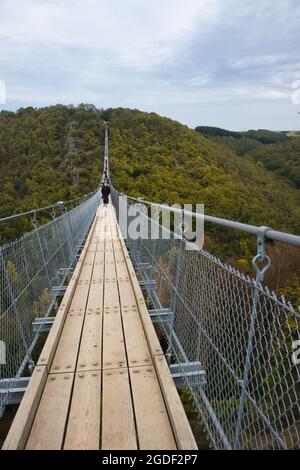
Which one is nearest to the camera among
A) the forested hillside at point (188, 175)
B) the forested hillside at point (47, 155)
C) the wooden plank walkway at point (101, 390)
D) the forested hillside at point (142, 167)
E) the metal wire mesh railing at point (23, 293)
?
the wooden plank walkway at point (101, 390)

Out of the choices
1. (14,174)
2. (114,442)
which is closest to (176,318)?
(114,442)

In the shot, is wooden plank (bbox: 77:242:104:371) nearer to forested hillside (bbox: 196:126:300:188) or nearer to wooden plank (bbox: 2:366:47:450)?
wooden plank (bbox: 2:366:47:450)

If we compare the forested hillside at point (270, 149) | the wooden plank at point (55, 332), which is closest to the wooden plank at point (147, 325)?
the wooden plank at point (55, 332)

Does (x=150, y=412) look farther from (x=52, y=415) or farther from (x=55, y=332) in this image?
(x=55, y=332)

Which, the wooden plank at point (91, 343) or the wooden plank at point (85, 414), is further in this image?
the wooden plank at point (91, 343)

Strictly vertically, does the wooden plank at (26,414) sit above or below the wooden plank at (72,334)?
above

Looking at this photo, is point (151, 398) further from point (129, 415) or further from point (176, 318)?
point (176, 318)

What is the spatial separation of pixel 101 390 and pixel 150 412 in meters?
0.40

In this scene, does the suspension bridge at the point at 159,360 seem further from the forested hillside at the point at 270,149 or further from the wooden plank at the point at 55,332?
the forested hillside at the point at 270,149

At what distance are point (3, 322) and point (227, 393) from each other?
1.48 meters

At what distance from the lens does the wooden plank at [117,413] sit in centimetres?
214

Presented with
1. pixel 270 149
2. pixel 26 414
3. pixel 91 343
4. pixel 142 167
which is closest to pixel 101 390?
pixel 26 414

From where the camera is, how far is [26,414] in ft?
7.42

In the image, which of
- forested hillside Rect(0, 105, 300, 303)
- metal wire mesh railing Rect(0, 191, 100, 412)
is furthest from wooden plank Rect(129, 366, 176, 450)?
forested hillside Rect(0, 105, 300, 303)
